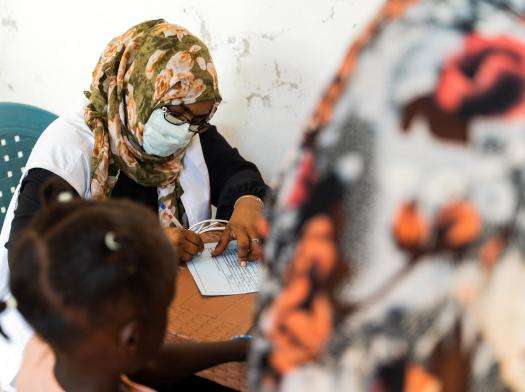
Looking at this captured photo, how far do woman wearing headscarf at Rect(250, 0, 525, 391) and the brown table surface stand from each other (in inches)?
20.0

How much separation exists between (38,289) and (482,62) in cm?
56

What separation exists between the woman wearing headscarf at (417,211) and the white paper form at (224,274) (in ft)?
2.34

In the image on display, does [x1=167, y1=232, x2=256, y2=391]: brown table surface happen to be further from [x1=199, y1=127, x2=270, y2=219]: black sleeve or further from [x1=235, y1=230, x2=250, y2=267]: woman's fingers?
[x1=199, y1=127, x2=270, y2=219]: black sleeve

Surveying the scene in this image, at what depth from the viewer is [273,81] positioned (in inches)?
67.4

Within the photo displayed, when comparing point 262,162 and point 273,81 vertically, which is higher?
point 273,81

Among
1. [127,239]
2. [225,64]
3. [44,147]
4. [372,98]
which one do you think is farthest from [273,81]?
[372,98]

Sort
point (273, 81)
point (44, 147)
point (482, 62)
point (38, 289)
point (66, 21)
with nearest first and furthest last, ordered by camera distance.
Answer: point (482, 62) → point (38, 289) → point (44, 147) → point (273, 81) → point (66, 21)

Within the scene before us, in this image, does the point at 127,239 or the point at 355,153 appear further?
the point at 127,239

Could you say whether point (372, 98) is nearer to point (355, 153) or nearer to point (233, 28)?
point (355, 153)

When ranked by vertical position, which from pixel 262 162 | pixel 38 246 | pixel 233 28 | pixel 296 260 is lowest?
pixel 262 162

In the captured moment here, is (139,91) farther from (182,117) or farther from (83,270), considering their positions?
(83,270)

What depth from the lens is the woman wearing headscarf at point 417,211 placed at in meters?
0.42

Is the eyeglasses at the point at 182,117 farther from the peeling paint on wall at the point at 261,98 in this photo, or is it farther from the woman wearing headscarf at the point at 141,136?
the peeling paint on wall at the point at 261,98

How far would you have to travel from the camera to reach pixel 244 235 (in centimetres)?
135
